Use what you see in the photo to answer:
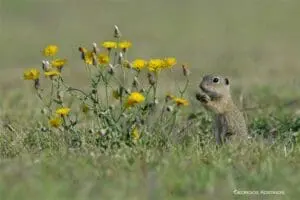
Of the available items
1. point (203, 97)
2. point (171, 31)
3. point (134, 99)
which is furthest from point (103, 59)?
point (171, 31)

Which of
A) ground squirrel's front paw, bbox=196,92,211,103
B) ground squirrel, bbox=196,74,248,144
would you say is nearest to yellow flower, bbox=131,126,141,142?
ground squirrel, bbox=196,74,248,144

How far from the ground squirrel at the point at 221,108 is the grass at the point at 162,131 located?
0.19 metres

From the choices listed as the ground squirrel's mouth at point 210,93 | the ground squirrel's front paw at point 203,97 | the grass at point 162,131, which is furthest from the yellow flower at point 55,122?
the ground squirrel's mouth at point 210,93

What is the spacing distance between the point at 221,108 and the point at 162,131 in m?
1.34

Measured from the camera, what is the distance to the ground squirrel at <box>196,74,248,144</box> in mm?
8117

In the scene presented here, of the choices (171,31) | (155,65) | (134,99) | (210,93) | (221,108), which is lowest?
(171,31)

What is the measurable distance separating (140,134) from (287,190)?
5.81 ft

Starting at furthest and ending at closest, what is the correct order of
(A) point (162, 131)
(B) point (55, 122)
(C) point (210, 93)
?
1. (C) point (210, 93)
2. (A) point (162, 131)
3. (B) point (55, 122)

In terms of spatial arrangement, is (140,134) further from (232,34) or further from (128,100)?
(232,34)

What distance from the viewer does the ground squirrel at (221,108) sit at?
8.12m

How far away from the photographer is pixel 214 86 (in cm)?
863

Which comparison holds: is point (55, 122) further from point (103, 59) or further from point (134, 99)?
point (134, 99)

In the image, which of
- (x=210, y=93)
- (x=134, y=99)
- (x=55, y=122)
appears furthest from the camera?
(x=210, y=93)

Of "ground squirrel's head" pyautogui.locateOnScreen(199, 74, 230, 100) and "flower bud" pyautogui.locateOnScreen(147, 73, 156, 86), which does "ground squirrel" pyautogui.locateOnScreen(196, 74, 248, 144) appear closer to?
"ground squirrel's head" pyautogui.locateOnScreen(199, 74, 230, 100)
